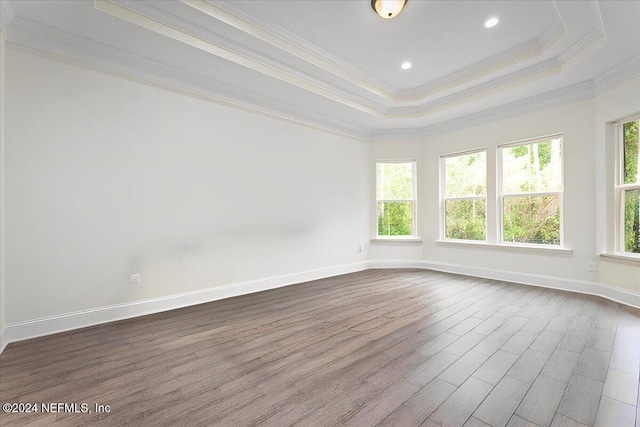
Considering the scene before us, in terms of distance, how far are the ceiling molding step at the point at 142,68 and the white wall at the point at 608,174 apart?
158 inches

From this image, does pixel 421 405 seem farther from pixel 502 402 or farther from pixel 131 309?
pixel 131 309

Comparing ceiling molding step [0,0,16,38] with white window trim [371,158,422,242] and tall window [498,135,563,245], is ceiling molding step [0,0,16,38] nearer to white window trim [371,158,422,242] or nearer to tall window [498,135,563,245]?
white window trim [371,158,422,242]

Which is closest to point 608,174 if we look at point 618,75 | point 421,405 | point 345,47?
point 618,75

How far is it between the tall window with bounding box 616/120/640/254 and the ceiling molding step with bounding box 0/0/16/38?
6.59 m

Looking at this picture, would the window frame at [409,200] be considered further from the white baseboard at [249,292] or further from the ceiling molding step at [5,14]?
the ceiling molding step at [5,14]

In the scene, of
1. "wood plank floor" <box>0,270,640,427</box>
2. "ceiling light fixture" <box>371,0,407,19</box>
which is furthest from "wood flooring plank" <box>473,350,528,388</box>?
"ceiling light fixture" <box>371,0,407,19</box>

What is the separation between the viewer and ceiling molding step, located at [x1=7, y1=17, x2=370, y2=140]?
103 inches

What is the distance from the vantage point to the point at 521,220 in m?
4.60

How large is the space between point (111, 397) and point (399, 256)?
5032 mm

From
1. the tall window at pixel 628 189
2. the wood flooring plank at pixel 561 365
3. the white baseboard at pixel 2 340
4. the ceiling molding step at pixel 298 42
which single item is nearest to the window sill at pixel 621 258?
the tall window at pixel 628 189

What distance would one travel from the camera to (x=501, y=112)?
469 cm

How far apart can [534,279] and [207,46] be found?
17.9ft

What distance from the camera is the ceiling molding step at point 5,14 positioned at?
2323 millimetres

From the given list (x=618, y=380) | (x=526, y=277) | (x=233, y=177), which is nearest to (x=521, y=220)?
(x=526, y=277)
